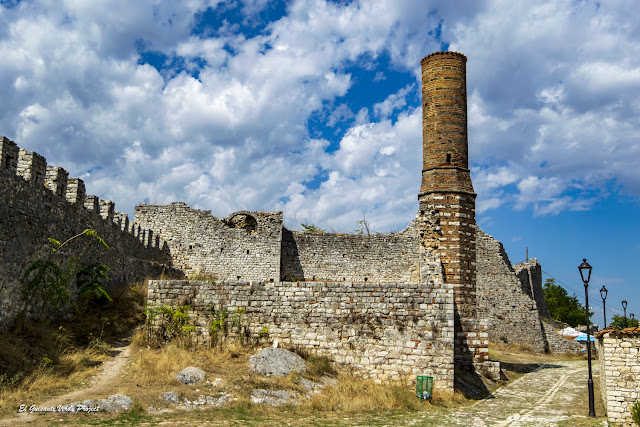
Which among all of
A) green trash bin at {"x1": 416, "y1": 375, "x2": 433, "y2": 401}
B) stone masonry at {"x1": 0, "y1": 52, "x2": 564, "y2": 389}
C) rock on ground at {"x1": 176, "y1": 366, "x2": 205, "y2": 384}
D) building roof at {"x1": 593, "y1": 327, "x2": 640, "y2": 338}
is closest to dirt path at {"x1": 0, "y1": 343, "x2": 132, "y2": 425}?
rock on ground at {"x1": 176, "y1": 366, "x2": 205, "y2": 384}

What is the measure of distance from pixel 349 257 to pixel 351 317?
44.9 feet

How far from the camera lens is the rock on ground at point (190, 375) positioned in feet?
40.0

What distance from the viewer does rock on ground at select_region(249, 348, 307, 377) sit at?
43.3ft

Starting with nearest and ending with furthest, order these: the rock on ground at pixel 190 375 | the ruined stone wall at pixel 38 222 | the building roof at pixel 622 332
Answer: the rock on ground at pixel 190 375 < the ruined stone wall at pixel 38 222 < the building roof at pixel 622 332

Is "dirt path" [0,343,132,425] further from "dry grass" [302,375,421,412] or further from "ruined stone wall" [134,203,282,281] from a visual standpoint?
"ruined stone wall" [134,203,282,281]

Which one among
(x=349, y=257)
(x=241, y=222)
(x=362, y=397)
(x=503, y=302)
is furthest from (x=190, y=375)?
(x=503, y=302)

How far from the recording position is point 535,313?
102ft

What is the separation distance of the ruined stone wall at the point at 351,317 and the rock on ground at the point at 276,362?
2.46 feet

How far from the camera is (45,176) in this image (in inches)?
593

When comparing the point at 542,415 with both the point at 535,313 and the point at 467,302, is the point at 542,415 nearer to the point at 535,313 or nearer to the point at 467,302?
the point at 467,302

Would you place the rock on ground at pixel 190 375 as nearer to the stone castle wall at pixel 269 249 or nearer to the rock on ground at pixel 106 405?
the rock on ground at pixel 106 405

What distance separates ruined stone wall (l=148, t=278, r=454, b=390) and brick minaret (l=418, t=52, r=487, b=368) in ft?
10.4

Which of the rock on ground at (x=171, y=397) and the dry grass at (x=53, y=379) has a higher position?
the dry grass at (x=53, y=379)

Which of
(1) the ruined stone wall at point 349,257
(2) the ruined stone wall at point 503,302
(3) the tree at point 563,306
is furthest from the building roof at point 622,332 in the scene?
(3) the tree at point 563,306
